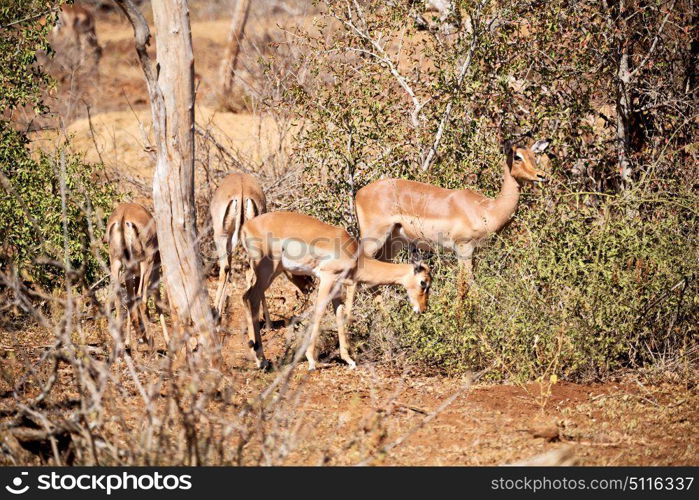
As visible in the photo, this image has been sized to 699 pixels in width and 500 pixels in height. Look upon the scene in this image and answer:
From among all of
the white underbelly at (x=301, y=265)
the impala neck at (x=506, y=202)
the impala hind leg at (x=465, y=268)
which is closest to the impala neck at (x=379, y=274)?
the white underbelly at (x=301, y=265)

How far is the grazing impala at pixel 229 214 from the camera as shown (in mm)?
9414

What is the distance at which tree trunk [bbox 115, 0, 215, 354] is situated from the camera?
267 inches

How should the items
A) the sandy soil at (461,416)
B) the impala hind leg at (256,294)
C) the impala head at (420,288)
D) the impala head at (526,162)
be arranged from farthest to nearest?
1. the impala head at (526,162)
2. the impala hind leg at (256,294)
3. the impala head at (420,288)
4. the sandy soil at (461,416)

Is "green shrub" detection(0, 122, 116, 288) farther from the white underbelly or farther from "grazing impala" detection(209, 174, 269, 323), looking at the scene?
the white underbelly

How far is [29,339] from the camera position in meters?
8.98

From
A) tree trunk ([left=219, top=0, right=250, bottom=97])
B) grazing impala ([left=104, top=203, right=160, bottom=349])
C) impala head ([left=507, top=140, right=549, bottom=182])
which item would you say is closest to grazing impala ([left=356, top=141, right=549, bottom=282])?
impala head ([left=507, top=140, right=549, bottom=182])

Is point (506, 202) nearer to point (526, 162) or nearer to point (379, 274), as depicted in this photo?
point (526, 162)

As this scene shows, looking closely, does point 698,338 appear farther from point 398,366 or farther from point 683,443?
point 398,366

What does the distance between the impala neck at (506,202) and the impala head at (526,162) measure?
7cm

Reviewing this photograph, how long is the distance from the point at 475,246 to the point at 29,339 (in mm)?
4432

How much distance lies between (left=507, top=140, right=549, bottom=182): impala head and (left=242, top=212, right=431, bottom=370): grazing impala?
1.79m

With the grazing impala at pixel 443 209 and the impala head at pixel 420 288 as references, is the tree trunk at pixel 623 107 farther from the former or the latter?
the impala head at pixel 420 288

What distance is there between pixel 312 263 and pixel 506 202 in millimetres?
2365

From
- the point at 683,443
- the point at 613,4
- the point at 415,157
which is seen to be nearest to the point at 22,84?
the point at 415,157
